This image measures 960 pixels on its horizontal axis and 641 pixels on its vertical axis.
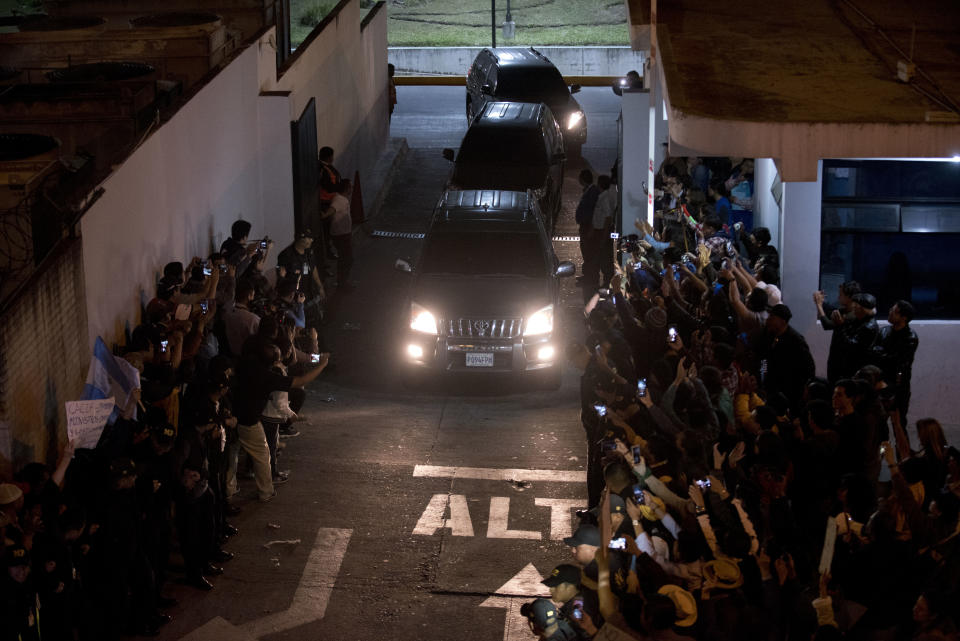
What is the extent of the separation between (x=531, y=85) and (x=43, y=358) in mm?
16637

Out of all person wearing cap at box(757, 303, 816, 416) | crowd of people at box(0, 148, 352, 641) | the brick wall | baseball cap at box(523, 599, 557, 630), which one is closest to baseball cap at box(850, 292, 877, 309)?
person wearing cap at box(757, 303, 816, 416)

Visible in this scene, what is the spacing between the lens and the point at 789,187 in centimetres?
1230

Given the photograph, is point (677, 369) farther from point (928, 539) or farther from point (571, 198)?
point (571, 198)

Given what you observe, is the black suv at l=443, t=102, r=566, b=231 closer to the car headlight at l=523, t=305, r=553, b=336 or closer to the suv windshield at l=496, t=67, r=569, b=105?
the suv windshield at l=496, t=67, r=569, b=105

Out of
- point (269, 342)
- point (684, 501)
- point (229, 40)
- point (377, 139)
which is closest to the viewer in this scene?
point (684, 501)

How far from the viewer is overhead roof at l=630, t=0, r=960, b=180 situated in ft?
37.4

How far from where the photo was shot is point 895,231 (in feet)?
40.3

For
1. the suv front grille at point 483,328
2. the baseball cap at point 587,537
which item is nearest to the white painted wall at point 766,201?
the suv front grille at point 483,328

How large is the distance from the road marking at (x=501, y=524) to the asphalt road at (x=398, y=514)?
19mm

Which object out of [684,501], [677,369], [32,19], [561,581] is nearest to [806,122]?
[677,369]

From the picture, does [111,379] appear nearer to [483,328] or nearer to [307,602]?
[307,602]

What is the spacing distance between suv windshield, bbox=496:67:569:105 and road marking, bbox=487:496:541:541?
1485cm

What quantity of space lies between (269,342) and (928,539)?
18.2ft

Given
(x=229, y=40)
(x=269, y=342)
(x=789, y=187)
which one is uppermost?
(x=229, y=40)
